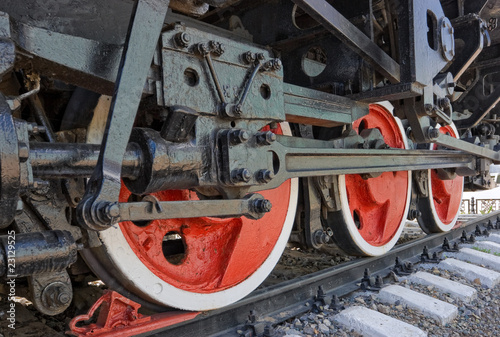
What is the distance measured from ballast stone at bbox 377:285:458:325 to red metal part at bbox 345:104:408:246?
29.1 inches

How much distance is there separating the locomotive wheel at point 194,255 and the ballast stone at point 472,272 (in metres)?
1.46

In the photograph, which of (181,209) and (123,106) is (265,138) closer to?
(181,209)

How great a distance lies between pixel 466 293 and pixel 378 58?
61.3 inches

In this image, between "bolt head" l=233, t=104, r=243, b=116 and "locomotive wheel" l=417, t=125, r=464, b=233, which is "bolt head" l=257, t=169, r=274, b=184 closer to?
"bolt head" l=233, t=104, r=243, b=116

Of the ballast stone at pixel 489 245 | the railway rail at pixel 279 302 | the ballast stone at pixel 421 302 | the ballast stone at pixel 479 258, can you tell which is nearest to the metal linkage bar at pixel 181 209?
the railway rail at pixel 279 302

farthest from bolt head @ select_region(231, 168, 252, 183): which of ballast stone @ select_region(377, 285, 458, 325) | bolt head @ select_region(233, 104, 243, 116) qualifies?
ballast stone @ select_region(377, 285, 458, 325)

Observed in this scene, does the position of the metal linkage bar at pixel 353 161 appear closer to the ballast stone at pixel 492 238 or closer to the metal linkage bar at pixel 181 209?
the metal linkage bar at pixel 181 209

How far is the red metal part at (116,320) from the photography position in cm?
161

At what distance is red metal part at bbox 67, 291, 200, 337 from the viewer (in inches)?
63.4

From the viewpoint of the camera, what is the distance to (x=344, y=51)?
2525 millimetres

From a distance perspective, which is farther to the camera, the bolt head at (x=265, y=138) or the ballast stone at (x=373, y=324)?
the ballast stone at (x=373, y=324)

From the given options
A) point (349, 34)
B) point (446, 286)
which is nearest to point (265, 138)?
point (349, 34)

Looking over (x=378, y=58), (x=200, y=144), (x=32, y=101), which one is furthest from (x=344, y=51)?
(x=32, y=101)

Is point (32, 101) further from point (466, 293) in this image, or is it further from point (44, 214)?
point (466, 293)
